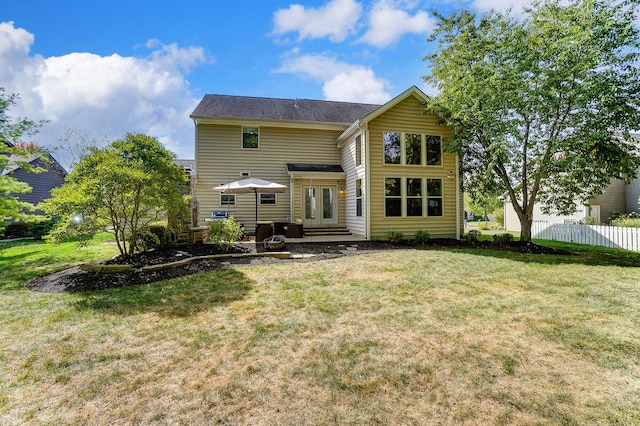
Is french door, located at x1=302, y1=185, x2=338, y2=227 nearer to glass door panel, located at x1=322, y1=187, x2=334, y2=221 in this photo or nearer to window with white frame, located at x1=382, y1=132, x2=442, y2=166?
glass door panel, located at x1=322, y1=187, x2=334, y2=221

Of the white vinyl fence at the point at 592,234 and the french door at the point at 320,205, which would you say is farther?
the french door at the point at 320,205

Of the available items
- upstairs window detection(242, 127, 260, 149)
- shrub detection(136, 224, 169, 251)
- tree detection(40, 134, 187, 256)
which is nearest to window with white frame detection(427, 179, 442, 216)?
upstairs window detection(242, 127, 260, 149)

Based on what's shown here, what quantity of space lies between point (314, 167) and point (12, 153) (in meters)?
10.1

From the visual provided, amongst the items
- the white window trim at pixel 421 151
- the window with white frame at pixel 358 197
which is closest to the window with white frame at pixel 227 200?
the window with white frame at pixel 358 197

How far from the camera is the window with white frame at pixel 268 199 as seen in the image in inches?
558

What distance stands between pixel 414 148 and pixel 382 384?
37.6 ft

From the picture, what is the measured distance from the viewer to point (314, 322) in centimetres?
382

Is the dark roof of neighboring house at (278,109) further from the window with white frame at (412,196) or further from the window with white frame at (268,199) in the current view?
the window with white frame at (412,196)

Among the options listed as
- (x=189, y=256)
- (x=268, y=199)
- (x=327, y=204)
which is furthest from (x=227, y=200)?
(x=189, y=256)

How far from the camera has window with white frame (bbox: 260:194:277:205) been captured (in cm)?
1416

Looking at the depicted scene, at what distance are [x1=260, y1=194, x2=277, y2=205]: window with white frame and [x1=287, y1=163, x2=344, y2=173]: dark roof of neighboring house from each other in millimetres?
1721

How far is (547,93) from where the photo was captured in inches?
356

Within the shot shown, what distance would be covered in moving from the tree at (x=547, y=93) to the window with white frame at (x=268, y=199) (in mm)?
8158

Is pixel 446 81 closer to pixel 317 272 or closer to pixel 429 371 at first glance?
pixel 317 272
